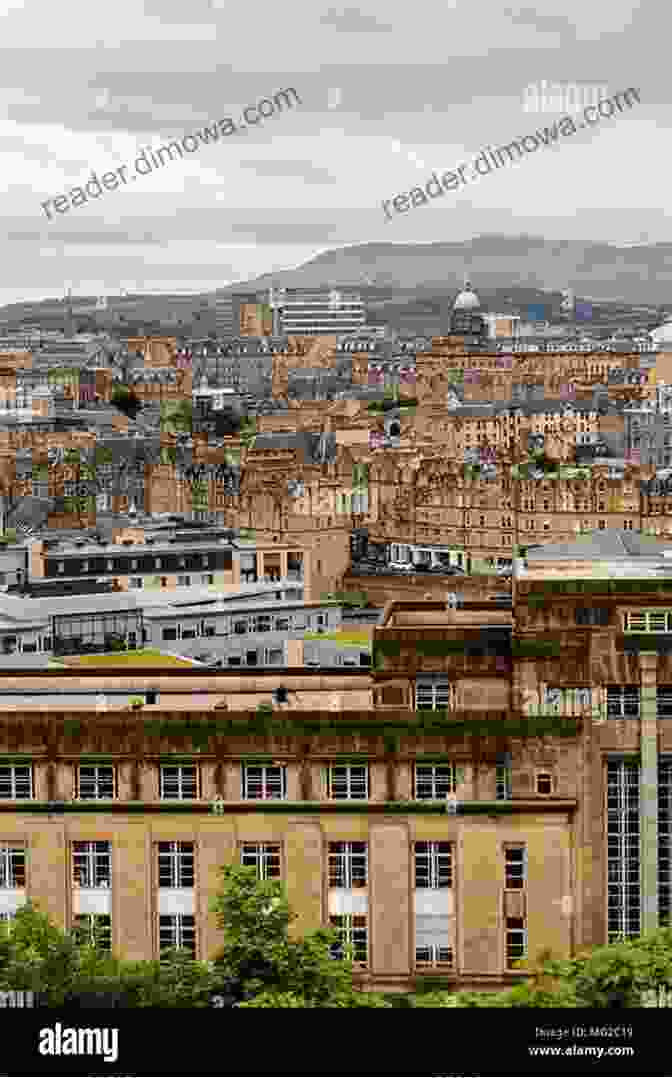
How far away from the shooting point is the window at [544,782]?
1858 centimetres

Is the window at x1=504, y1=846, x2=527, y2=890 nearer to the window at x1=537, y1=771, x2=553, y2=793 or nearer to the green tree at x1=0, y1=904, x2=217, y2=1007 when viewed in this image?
the window at x1=537, y1=771, x2=553, y2=793

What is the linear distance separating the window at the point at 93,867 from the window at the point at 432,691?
2570mm

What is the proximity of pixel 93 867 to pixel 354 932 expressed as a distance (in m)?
→ 1.88

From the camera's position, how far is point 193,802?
61.2ft

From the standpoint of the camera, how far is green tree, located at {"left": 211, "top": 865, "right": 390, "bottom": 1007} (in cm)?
1658

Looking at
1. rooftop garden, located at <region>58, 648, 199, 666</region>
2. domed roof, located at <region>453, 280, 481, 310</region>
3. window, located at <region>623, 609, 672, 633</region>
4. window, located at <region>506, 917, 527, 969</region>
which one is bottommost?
rooftop garden, located at <region>58, 648, 199, 666</region>

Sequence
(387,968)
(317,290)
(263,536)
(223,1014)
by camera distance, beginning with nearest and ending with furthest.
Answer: (223,1014) → (387,968) → (263,536) → (317,290)

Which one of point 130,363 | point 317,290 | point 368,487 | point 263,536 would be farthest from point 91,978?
point 317,290

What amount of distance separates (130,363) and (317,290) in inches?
2033

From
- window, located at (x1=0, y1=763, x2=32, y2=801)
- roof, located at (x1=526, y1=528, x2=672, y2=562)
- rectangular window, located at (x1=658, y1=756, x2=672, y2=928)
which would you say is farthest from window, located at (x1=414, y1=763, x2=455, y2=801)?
roof, located at (x1=526, y1=528, x2=672, y2=562)

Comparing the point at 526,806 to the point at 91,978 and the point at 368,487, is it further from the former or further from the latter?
the point at 368,487

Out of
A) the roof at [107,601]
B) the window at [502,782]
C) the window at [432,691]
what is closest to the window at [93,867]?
→ the window at [432,691]

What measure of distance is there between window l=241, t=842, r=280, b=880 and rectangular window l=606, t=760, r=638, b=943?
7.53 feet

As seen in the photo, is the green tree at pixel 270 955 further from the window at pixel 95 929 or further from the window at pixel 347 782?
the window at pixel 347 782
